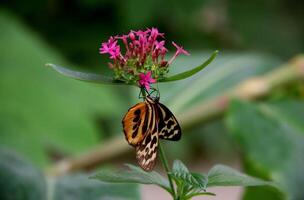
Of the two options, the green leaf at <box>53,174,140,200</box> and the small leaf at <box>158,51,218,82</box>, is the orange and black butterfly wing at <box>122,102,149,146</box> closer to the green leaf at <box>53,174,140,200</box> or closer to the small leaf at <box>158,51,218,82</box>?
the small leaf at <box>158,51,218,82</box>

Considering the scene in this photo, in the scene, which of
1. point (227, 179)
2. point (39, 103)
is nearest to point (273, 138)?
point (227, 179)

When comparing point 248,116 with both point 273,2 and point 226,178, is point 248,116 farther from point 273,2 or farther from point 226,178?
point 273,2

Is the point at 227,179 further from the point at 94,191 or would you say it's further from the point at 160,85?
the point at 160,85

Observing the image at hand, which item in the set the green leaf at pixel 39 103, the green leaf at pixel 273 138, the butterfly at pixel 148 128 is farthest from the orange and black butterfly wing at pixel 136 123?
the green leaf at pixel 39 103

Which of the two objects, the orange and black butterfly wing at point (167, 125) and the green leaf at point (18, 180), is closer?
the orange and black butterfly wing at point (167, 125)

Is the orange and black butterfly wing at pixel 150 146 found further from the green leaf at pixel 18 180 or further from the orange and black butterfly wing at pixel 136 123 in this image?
the green leaf at pixel 18 180
